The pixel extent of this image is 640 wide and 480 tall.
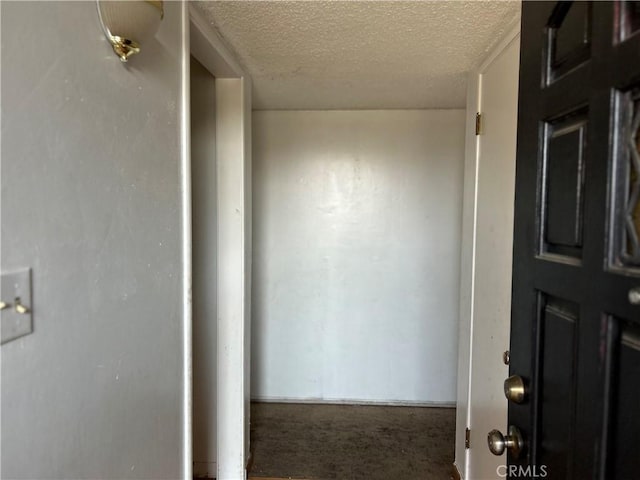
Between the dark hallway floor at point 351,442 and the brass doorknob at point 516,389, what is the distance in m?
1.54

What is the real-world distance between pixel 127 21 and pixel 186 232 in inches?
24.5

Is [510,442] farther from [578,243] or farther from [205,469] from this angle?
[205,469]

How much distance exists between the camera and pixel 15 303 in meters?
0.65

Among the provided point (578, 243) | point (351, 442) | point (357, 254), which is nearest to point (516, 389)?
point (578, 243)

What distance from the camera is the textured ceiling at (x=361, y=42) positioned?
136 cm

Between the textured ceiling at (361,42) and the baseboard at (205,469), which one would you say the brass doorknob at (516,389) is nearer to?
the textured ceiling at (361,42)

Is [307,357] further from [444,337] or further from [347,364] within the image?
[444,337]

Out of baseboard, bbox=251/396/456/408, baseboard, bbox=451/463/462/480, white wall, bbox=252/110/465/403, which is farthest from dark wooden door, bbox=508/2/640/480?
baseboard, bbox=251/396/456/408

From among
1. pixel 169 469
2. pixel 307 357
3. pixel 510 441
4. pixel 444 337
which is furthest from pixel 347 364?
pixel 510 441

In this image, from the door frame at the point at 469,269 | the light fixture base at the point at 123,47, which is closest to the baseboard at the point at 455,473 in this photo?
the door frame at the point at 469,269

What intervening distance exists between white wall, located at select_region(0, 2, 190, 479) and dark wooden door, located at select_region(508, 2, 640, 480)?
956 mm

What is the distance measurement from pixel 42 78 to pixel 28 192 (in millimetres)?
211

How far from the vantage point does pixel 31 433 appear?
69 centimetres

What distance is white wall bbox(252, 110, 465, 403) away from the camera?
2877 millimetres
